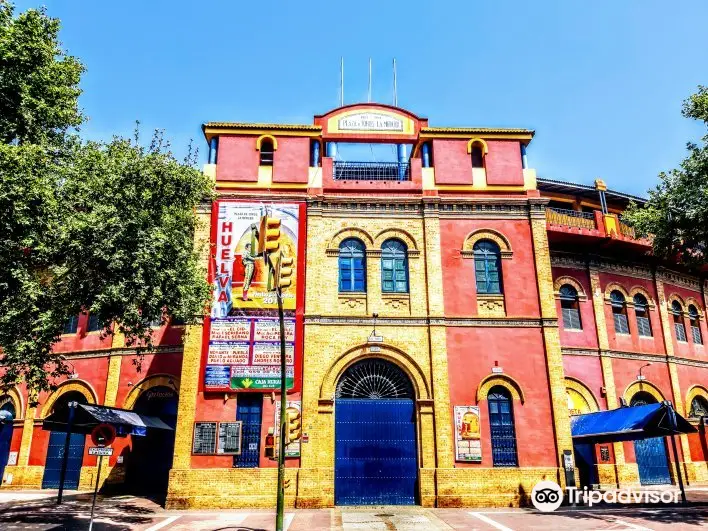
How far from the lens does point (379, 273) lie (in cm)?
1786

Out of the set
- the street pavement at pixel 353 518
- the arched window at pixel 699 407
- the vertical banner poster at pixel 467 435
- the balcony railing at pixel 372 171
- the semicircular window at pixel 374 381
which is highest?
the balcony railing at pixel 372 171

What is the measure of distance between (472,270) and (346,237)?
448 cm

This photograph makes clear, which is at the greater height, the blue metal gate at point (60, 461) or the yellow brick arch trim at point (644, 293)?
the yellow brick arch trim at point (644, 293)

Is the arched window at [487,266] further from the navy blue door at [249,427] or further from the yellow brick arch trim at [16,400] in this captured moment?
the yellow brick arch trim at [16,400]

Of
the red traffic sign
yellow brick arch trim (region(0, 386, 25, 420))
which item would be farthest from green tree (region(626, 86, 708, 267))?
yellow brick arch trim (region(0, 386, 25, 420))

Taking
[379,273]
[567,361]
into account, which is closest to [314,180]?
[379,273]

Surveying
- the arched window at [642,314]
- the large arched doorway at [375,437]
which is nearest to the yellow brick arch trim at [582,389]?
the arched window at [642,314]

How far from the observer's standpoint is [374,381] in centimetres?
1709

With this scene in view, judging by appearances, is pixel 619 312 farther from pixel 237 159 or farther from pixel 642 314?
pixel 237 159

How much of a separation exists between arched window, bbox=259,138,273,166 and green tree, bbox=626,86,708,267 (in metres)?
12.5

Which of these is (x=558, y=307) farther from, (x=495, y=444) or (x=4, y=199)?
(x=4, y=199)

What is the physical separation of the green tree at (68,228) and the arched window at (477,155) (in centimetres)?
1041

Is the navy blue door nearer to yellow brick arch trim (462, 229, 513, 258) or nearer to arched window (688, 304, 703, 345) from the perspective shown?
yellow brick arch trim (462, 229, 513, 258)

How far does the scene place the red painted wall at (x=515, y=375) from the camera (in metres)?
16.3
